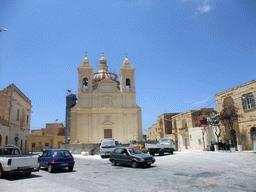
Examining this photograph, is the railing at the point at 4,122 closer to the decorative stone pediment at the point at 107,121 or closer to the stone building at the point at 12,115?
the stone building at the point at 12,115

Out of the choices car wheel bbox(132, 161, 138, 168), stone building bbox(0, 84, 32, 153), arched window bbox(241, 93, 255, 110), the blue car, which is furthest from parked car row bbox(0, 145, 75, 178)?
arched window bbox(241, 93, 255, 110)

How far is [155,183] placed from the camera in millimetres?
7598

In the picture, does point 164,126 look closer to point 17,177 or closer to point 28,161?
point 28,161

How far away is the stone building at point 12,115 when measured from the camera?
2350 centimetres

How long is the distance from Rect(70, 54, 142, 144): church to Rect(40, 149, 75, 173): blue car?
989 inches

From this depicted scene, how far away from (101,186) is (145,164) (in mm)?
5172

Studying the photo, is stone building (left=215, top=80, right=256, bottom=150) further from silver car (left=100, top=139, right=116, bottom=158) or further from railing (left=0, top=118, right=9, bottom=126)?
railing (left=0, top=118, right=9, bottom=126)

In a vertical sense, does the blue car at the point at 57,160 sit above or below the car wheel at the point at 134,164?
above

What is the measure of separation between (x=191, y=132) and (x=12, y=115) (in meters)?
24.9

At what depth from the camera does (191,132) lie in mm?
33469

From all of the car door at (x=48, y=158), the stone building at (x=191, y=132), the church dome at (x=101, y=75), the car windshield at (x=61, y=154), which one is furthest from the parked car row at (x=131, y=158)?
the church dome at (x=101, y=75)

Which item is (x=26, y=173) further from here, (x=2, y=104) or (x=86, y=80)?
(x=86, y=80)

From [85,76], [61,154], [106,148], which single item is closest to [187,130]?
[106,148]

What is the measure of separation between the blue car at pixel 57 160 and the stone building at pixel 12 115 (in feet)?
42.1
